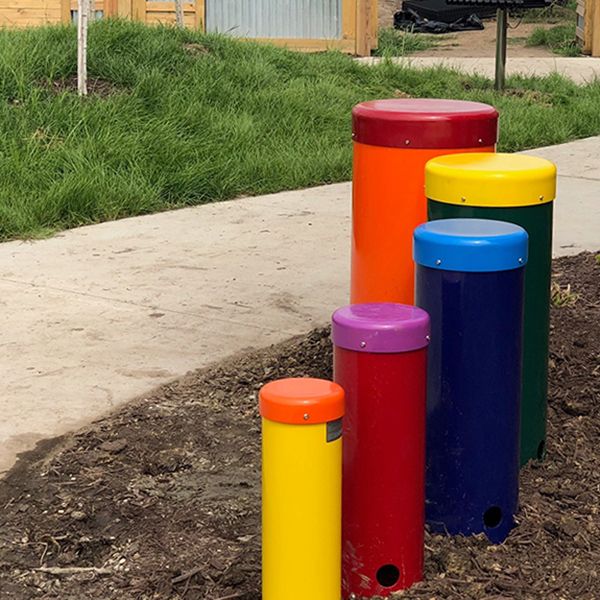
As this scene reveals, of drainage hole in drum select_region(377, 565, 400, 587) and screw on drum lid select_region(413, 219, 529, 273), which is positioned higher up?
screw on drum lid select_region(413, 219, 529, 273)

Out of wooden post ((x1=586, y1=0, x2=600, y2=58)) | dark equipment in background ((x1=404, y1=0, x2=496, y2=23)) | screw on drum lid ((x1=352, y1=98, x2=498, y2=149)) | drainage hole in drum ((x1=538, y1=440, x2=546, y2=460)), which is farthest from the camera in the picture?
dark equipment in background ((x1=404, y1=0, x2=496, y2=23))

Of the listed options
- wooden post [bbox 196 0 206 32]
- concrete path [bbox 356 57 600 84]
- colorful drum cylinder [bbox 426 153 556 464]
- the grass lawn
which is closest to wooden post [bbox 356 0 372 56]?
concrete path [bbox 356 57 600 84]

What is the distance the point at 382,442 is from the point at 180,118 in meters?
5.90

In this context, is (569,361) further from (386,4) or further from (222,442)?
(386,4)

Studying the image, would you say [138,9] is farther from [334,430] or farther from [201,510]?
[334,430]

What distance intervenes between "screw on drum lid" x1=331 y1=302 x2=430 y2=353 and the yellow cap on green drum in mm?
583

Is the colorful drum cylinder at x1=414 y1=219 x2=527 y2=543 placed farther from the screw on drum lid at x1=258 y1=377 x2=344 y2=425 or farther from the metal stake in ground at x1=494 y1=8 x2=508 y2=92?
the metal stake in ground at x1=494 y1=8 x2=508 y2=92

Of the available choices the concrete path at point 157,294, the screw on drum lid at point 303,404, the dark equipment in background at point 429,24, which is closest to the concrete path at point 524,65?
the dark equipment in background at point 429,24

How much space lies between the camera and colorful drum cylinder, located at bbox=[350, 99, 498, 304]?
153 inches

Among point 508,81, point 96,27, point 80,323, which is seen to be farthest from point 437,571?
point 508,81

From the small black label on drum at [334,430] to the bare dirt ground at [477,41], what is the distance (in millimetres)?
13088

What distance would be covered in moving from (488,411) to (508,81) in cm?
910

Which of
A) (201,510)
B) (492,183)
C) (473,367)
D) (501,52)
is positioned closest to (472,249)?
(473,367)

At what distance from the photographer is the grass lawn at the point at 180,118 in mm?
7152
